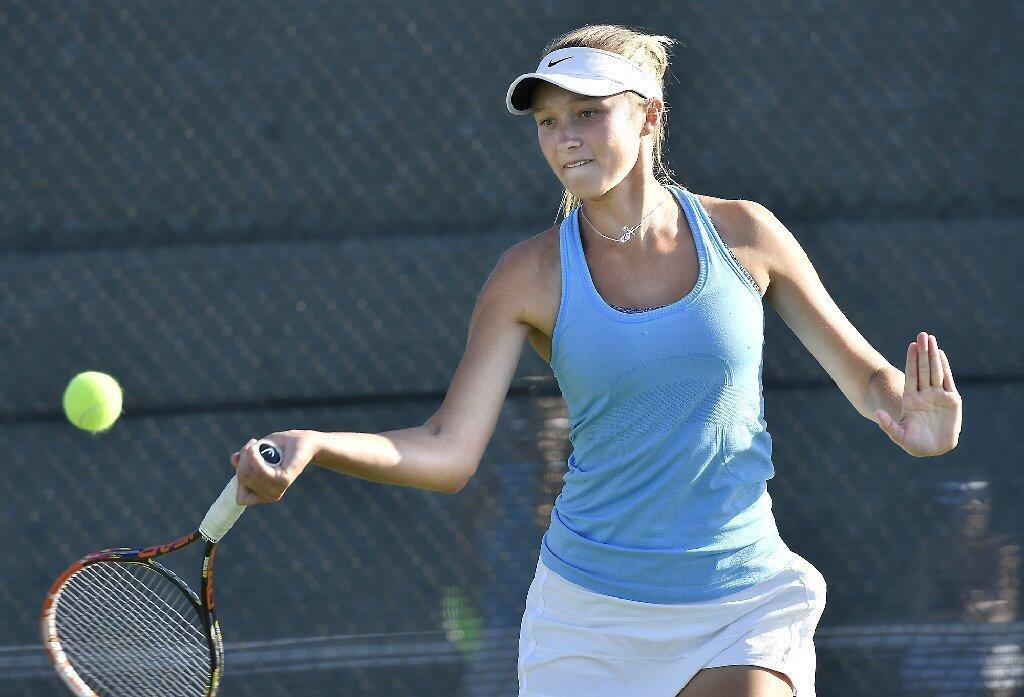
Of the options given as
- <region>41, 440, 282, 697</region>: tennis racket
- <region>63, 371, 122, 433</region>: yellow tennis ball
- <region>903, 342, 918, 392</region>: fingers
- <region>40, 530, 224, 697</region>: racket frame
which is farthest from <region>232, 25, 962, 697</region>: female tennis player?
<region>63, 371, 122, 433</region>: yellow tennis ball

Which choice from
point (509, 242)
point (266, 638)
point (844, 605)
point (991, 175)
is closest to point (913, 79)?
point (991, 175)

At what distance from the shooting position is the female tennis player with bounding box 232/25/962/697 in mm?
1734

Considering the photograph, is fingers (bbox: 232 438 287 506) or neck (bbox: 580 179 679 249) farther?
neck (bbox: 580 179 679 249)

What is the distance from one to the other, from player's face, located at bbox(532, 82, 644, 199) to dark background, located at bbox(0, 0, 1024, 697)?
50.2 inches

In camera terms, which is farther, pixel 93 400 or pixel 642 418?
pixel 93 400

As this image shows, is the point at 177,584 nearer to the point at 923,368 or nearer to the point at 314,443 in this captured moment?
the point at 314,443

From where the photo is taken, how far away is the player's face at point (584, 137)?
1797 mm

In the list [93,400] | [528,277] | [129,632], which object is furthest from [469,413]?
[93,400]

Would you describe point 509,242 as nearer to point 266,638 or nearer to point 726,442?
point 266,638

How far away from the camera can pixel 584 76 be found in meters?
1.80

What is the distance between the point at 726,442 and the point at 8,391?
6.25 feet

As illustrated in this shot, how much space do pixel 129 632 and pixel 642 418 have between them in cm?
137

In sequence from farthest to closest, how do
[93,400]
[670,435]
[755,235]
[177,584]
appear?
[93,400], [177,584], [755,235], [670,435]

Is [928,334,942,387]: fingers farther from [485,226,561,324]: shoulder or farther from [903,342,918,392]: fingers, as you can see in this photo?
[485,226,561,324]: shoulder
